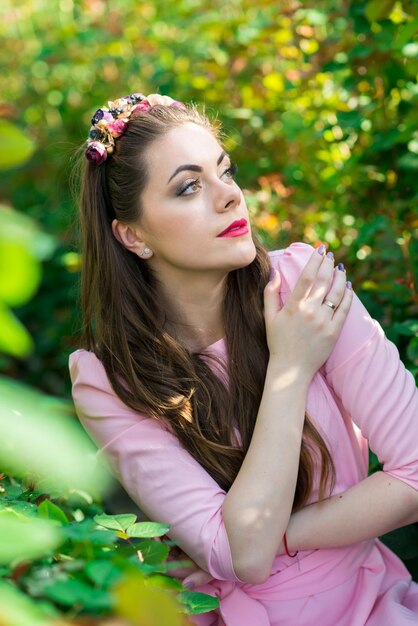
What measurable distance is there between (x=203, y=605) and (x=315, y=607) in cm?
77

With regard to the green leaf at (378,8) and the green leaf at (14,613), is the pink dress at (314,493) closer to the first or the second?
the green leaf at (378,8)

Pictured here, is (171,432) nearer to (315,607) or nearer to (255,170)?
(315,607)

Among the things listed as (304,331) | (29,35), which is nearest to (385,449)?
(304,331)

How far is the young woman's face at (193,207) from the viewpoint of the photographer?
199 centimetres

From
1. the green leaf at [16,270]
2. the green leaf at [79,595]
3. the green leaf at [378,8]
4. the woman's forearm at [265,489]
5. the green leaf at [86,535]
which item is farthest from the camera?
the green leaf at [378,8]

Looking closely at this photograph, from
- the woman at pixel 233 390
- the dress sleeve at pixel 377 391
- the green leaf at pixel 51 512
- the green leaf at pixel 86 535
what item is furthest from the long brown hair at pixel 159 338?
the green leaf at pixel 86 535

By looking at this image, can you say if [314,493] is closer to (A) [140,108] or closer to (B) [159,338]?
(B) [159,338]

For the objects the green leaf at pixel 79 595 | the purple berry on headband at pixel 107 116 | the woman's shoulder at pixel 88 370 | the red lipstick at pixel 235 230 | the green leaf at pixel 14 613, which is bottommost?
the woman's shoulder at pixel 88 370

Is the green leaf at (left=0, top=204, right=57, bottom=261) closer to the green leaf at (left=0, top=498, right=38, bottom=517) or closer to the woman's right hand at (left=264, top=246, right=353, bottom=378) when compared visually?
the green leaf at (left=0, top=498, right=38, bottom=517)

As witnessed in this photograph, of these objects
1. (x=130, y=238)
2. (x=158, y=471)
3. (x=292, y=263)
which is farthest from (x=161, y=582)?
(x=130, y=238)

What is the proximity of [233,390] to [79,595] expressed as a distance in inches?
48.1

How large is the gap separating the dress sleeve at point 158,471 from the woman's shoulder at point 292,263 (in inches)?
19.0

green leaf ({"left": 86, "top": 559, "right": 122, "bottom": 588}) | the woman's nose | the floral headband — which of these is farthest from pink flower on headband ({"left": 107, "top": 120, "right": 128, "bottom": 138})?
green leaf ({"left": 86, "top": 559, "right": 122, "bottom": 588})

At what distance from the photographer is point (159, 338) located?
2.13m
